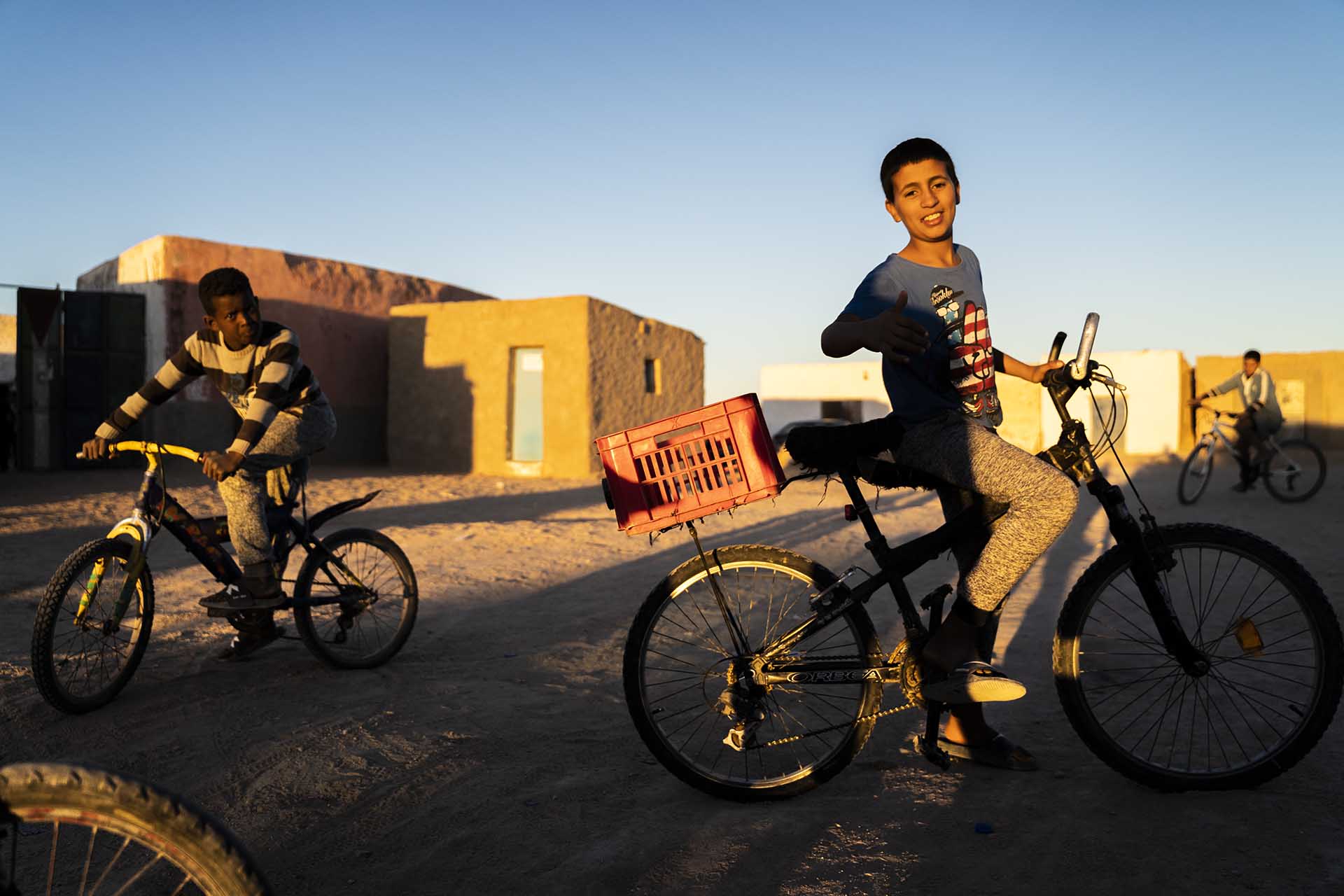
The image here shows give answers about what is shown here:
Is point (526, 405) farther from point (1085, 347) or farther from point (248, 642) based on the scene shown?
point (1085, 347)

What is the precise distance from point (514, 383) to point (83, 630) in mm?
13557

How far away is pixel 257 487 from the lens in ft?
11.6

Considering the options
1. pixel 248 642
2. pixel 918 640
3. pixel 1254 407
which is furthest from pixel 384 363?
pixel 918 640

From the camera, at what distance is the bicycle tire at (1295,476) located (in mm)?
10289

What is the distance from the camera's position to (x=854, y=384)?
103 feet

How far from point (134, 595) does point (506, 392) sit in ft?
43.2

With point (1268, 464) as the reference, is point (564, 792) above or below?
below

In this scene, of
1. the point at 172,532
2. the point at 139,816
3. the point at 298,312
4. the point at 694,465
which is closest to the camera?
the point at 139,816

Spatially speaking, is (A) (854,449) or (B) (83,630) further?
(B) (83,630)

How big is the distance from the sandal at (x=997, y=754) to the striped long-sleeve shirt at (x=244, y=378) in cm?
268

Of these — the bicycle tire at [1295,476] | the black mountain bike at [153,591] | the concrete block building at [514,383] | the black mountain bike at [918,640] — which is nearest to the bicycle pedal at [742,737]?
the black mountain bike at [918,640]

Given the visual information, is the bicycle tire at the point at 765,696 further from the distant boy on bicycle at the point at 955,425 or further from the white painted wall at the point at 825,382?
the white painted wall at the point at 825,382

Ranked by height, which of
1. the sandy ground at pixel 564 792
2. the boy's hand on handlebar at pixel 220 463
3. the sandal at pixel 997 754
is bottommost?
the sandy ground at pixel 564 792

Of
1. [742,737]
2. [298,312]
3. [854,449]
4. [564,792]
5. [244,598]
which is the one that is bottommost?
[564,792]
